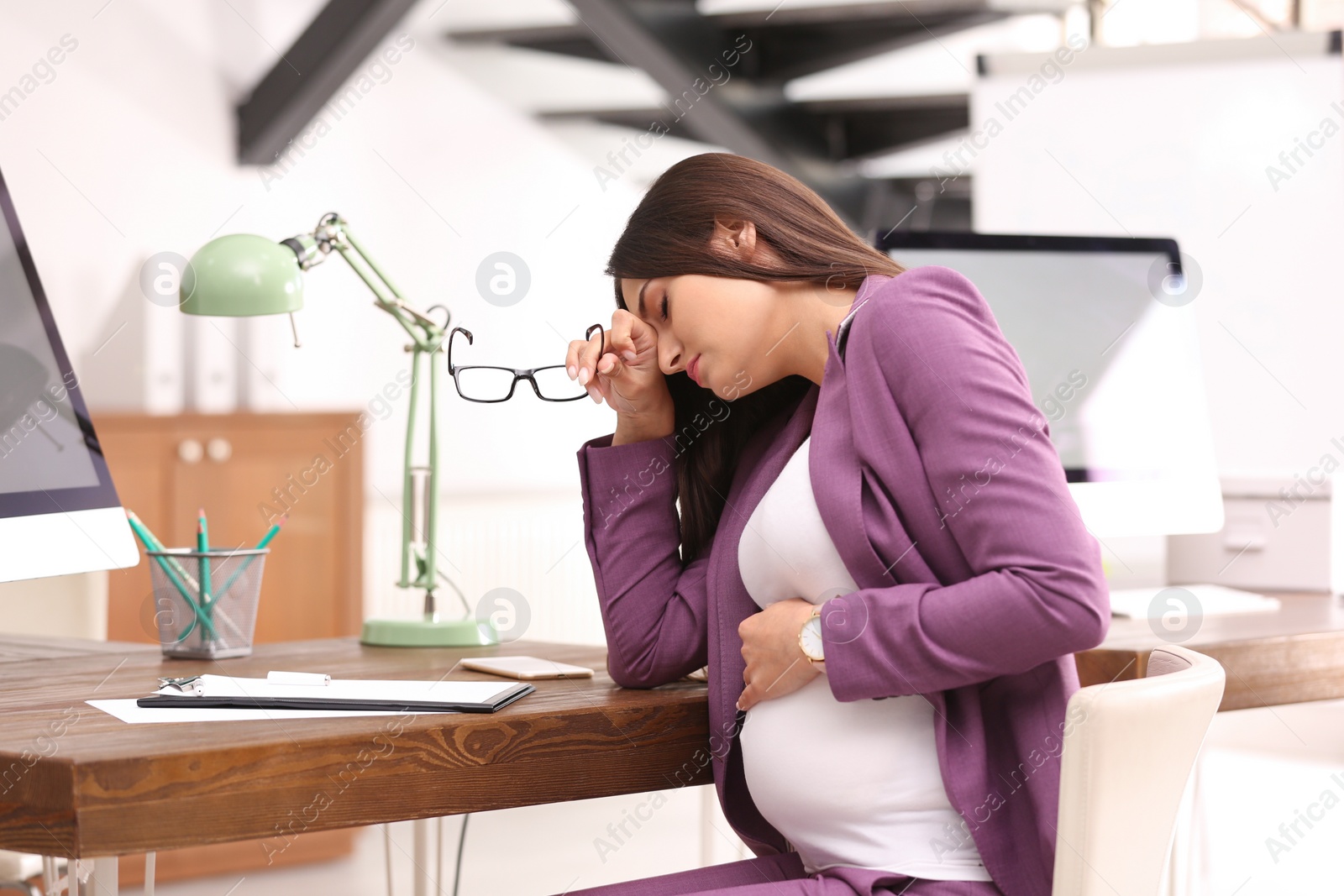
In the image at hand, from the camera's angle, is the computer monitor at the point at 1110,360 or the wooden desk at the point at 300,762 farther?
the computer monitor at the point at 1110,360

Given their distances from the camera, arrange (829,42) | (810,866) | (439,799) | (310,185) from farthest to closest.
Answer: (829,42) < (310,185) < (810,866) < (439,799)

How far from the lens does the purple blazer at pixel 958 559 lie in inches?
41.2

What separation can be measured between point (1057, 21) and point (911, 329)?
3834mm

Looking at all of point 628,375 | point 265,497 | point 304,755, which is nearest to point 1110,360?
point 628,375

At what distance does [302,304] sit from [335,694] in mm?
606

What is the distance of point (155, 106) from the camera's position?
3.40 meters

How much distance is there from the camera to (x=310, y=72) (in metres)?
3.41

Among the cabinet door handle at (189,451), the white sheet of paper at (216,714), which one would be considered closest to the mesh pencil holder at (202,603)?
the white sheet of paper at (216,714)

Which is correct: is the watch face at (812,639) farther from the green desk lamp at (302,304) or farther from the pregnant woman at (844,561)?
the green desk lamp at (302,304)

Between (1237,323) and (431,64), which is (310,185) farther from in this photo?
(1237,323)

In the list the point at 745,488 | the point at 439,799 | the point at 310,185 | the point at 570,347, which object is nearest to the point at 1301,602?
the point at 745,488

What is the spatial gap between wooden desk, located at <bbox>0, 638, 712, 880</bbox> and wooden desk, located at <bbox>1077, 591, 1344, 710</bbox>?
1.66 feet

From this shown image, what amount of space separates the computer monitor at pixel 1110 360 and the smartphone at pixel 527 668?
0.85 meters

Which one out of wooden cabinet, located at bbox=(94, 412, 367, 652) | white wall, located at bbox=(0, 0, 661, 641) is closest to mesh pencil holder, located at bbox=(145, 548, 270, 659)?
wooden cabinet, located at bbox=(94, 412, 367, 652)
